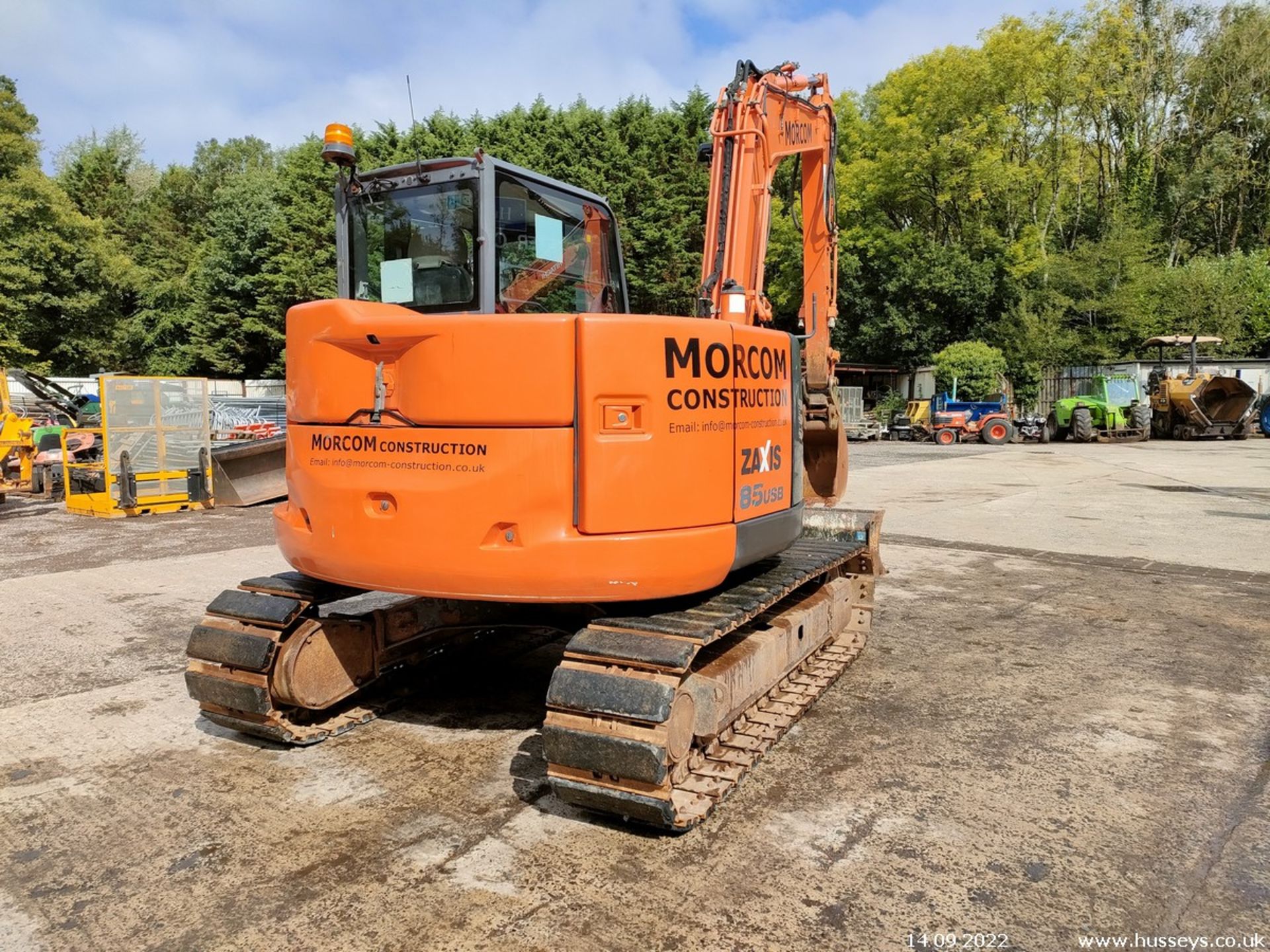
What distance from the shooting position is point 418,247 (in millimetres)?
4301

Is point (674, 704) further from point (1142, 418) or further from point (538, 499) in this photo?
point (1142, 418)

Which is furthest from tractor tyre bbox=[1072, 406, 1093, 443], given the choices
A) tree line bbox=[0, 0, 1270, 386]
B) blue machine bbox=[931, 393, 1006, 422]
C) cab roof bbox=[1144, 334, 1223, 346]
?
tree line bbox=[0, 0, 1270, 386]

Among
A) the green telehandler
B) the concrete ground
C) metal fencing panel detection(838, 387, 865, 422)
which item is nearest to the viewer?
the concrete ground

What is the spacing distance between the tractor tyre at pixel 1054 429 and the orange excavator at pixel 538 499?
84.7 ft

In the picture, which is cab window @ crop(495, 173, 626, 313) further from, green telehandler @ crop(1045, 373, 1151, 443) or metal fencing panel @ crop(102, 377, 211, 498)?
green telehandler @ crop(1045, 373, 1151, 443)

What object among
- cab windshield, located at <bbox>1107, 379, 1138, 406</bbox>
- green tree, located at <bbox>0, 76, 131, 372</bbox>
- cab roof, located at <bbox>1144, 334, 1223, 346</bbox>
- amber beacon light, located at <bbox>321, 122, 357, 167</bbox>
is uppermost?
green tree, located at <bbox>0, 76, 131, 372</bbox>

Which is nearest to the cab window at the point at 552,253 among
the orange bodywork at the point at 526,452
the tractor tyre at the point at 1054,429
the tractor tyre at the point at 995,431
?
the orange bodywork at the point at 526,452

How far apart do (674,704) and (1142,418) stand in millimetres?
28491

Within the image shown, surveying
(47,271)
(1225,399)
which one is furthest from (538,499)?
(47,271)

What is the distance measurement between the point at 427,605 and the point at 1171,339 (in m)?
28.5

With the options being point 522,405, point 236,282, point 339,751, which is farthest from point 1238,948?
point 236,282

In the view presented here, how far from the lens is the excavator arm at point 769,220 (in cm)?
559

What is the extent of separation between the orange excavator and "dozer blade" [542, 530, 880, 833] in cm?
1

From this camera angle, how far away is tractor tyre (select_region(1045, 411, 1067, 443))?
27859mm
